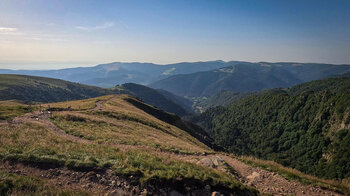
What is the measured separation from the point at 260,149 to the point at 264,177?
172 meters

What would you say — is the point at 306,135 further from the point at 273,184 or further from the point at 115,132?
the point at 115,132

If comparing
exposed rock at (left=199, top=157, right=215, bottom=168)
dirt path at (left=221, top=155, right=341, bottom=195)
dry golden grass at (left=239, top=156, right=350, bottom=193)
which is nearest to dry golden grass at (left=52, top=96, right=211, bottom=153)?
exposed rock at (left=199, top=157, right=215, bottom=168)

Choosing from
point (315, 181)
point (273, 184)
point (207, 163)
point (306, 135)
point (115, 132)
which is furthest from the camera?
point (306, 135)

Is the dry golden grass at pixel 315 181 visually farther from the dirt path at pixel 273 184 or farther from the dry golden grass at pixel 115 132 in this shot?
the dry golden grass at pixel 115 132

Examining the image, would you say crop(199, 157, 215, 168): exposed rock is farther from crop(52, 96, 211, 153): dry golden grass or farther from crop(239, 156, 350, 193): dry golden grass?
crop(239, 156, 350, 193): dry golden grass

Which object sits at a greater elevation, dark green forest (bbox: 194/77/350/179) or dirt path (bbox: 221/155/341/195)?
dirt path (bbox: 221/155/341/195)

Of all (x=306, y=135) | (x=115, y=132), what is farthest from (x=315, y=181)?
(x=306, y=135)

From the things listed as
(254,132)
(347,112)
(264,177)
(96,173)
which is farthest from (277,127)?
(96,173)

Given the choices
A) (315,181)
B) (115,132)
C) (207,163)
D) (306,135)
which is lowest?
(306,135)

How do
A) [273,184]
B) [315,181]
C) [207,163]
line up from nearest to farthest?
1. [273,184]
2. [315,181]
3. [207,163]

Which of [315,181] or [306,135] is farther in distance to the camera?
[306,135]

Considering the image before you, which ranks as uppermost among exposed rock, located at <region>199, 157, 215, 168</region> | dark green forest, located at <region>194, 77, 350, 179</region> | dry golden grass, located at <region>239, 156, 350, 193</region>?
exposed rock, located at <region>199, 157, 215, 168</region>

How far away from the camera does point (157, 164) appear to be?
12.9m

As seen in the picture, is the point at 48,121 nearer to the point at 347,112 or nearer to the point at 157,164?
the point at 157,164
